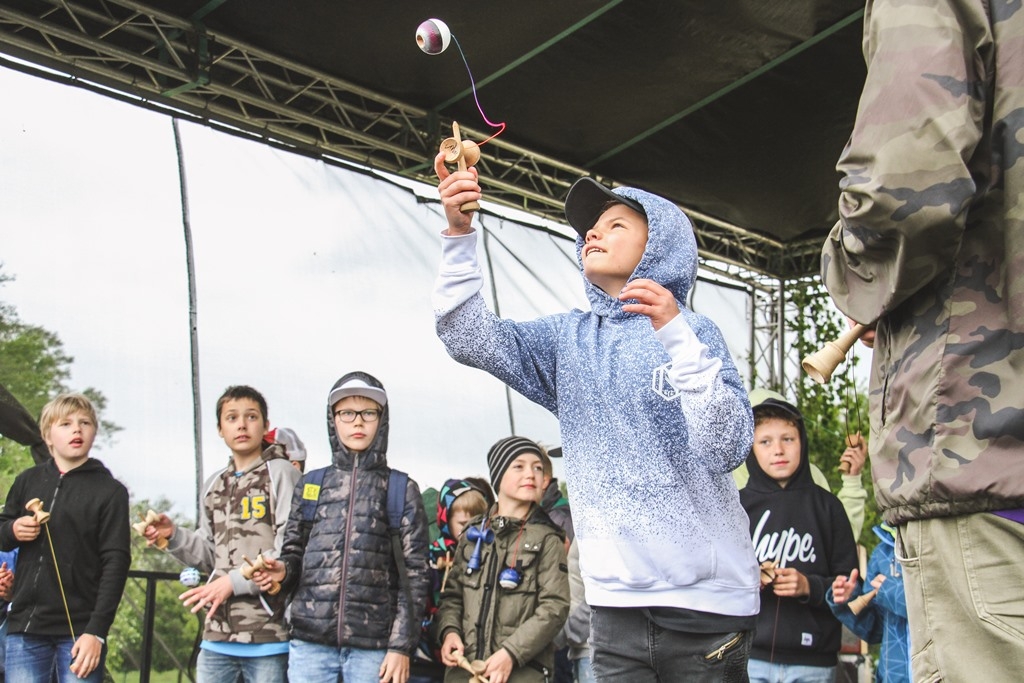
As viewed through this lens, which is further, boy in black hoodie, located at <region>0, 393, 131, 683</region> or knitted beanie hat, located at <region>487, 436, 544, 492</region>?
knitted beanie hat, located at <region>487, 436, 544, 492</region>

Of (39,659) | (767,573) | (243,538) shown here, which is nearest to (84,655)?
(39,659)

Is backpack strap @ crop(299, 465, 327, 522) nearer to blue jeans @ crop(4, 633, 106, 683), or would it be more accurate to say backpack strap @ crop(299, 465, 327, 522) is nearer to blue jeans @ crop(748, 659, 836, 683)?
blue jeans @ crop(4, 633, 106, 683)

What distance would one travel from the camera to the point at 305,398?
6000 mm

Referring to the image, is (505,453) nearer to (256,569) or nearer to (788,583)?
(256,569)

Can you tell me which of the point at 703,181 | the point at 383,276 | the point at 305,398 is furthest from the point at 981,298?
the point at 703,181

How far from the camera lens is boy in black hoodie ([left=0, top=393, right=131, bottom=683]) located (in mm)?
4168

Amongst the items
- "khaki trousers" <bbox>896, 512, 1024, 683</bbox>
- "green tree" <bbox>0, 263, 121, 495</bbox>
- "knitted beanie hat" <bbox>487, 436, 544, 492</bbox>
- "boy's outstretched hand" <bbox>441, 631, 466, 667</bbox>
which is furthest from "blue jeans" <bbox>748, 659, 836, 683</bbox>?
"green tree" <bbox>0, 263, 121, 495</bbox>

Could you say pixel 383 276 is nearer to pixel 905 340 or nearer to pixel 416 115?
pixel 416 115

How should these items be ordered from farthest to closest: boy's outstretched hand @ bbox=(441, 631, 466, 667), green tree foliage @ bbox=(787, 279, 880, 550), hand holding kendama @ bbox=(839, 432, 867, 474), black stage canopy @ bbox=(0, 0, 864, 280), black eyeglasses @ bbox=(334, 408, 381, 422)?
green tree foliage @ bbox=(787, 279, 880, 550) → black stage canopy @ bbox=(0, 0, 864, 280) → hand holding kendama @ bbox=(839, 432, 867, 474) → black eyeglasses @ bbox=(334, 408, 381, 422) → boy's outstretched hand @ bbox=(441, 631, 466, 667)

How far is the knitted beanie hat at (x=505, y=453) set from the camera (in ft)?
15.1

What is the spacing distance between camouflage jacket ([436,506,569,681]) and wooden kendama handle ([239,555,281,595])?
27.3 inches

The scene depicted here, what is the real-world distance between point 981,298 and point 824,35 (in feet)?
16.6

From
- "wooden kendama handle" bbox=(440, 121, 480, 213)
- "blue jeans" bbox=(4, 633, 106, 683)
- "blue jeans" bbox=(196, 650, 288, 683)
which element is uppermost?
"wooden kendama handle" bbox=(440, 121, 480, 213)

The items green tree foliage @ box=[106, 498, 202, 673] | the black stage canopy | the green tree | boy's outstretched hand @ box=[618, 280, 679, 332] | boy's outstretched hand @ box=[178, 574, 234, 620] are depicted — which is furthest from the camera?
green tree foliage @ box=[106, 498, 202, 673]
